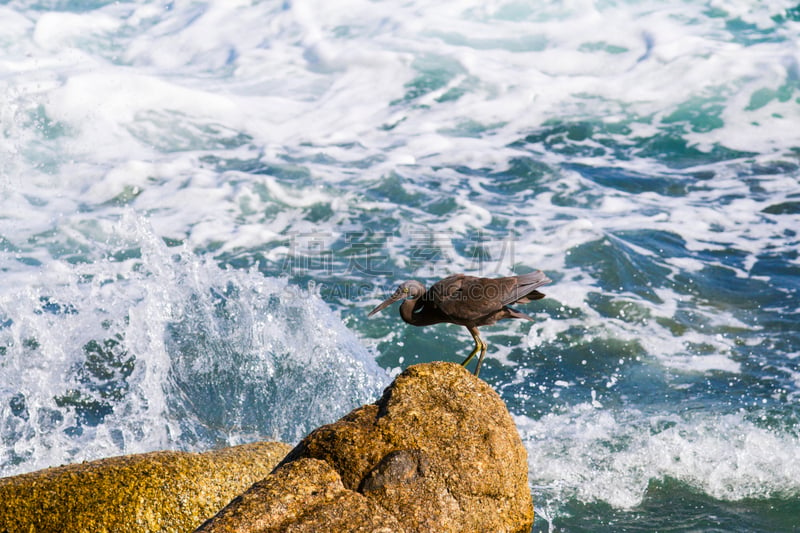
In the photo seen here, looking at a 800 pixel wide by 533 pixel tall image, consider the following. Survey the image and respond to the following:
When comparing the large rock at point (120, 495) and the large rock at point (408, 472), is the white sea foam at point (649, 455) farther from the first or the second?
the large rock at point (120, 495)

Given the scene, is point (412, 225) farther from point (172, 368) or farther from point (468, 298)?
point (468, 298)

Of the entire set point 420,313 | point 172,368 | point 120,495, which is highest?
point 420,313

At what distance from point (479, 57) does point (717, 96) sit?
15.3 feet

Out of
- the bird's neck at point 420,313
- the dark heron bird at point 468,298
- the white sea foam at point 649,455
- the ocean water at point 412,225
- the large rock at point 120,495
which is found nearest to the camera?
the large rock at point 120,495

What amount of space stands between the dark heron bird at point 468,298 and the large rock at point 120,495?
1.30 m

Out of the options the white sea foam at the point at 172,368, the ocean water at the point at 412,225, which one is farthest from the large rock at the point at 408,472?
the white sea foam at the point at 172,368

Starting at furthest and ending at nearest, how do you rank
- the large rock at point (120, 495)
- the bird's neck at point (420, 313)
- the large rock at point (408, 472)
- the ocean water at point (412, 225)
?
the ocean water at point (412, 225)
the bird's neck at point (420, 313)
the large rock at point (120, 495)
the large rock at point (408, 472)

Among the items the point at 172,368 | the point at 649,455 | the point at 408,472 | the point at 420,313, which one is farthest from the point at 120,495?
the point at 649,455

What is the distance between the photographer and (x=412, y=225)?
33.5 ft

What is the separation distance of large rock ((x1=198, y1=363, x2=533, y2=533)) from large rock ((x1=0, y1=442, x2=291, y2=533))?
86 centimetres

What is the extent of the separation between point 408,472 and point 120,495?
1.53 meters

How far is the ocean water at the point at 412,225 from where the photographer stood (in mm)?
6066

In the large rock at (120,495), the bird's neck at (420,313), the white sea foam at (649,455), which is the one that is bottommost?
the white sea foam at (649,455)

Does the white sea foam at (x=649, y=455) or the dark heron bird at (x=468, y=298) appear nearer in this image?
the dark heron bird at (x=468, y=298)
